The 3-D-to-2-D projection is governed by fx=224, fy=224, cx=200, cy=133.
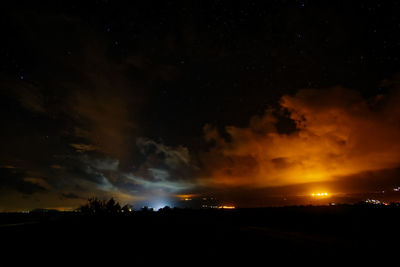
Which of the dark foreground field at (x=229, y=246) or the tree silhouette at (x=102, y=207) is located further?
the tree silhouette at (x=102, y=207)

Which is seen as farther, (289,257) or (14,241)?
(14,241)

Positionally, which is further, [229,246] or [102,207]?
[102,207]

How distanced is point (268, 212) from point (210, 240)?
993 cm

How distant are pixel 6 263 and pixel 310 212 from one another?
15272 mm

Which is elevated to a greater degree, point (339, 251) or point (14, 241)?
point (14, 241)

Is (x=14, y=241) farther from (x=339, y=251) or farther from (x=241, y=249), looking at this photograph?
(x=339, y=251)

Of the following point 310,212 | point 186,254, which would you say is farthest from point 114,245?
point 310,212

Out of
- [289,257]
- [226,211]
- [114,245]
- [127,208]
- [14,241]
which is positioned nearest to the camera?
[289,257]

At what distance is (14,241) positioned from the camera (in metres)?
9.26

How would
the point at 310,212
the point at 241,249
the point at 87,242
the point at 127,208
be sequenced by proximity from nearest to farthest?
the point at 241,249 < the point at 87,242 < the point at 310,212 < the point at 127,208

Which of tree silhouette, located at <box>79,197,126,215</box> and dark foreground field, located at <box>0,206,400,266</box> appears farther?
tree silhouette, located at <box>79,197,126,215</box>

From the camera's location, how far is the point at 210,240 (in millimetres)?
8602

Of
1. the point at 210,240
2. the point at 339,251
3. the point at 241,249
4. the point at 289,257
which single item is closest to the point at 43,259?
the point at 210,240

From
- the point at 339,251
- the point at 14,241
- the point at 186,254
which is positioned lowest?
the point at 339,251
